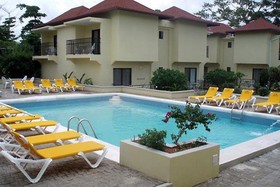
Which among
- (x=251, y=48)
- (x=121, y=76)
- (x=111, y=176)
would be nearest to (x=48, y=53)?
(x=121, y=76)

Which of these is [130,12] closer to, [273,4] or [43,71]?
[43,71]

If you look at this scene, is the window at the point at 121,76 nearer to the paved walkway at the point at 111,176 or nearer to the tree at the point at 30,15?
the paved walkway at the point at 111,176

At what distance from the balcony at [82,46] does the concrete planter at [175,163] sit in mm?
17840

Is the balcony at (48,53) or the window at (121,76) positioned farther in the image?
the balcony at (48,53)

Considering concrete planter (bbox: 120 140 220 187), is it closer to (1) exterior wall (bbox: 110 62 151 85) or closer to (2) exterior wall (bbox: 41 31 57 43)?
(1) exterior wall (bbox: 110 62 151 85)

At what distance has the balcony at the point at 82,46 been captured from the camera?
23252mm

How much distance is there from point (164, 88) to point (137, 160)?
14.5 metres

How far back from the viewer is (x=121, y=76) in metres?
24.1

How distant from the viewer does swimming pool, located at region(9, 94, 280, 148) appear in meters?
11.3

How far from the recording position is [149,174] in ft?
17.4

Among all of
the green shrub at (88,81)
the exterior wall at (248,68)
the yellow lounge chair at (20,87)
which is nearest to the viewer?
the yellow lounge chair at (20,87)

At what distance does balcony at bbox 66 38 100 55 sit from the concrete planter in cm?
1784

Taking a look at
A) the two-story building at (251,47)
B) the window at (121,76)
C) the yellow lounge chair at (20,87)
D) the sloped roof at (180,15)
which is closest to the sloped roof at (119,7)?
the sloped roof at (180,15)

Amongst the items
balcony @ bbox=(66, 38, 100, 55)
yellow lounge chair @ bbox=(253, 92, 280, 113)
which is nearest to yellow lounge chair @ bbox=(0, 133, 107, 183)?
yellow lounge chair @ bbox=(253, 92, 280, 113)
